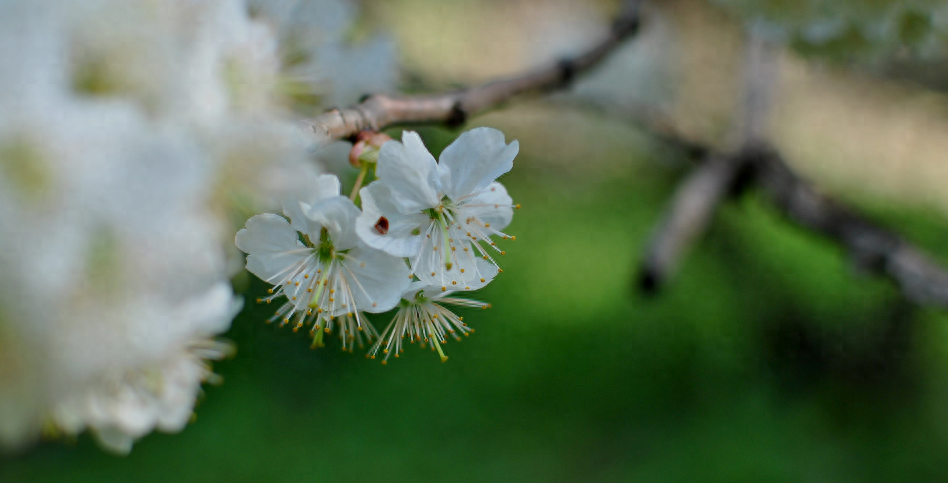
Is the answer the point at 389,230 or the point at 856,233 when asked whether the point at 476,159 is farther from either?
the point at 856,233

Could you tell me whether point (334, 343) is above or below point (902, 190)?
below

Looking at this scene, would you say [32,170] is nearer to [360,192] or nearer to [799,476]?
[360,192]

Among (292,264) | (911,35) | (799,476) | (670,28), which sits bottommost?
(292,264)

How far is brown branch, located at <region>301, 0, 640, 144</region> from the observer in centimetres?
40

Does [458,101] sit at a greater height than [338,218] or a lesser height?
greater

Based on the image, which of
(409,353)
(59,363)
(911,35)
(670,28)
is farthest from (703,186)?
(670,28)

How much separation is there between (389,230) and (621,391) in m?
1.26

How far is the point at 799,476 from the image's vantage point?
54.0 inches

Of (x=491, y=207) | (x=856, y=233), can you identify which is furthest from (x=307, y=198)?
(x=856, y=233)

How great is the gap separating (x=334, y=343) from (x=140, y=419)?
1.11 metres

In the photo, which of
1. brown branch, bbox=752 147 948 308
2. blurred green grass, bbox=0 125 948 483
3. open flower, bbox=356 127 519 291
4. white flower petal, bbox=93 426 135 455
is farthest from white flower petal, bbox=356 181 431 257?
blurred green grass, bbox=0 125 948 483

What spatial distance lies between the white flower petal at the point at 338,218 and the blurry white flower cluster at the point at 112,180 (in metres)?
0.03

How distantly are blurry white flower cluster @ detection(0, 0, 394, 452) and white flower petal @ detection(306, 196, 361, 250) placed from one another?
31 millimetres

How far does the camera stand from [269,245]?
399 mm
